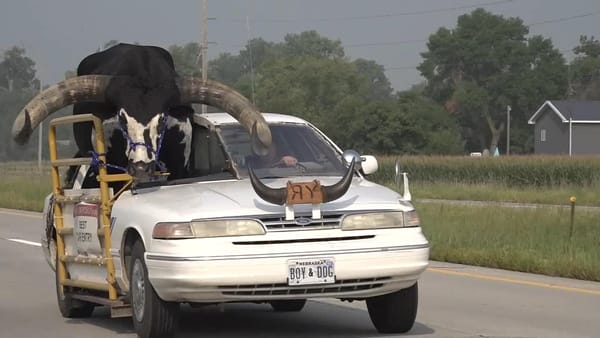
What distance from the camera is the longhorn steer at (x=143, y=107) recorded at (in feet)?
32.3

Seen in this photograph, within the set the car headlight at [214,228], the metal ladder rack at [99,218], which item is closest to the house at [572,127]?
the metal ladder rack at [99,218]

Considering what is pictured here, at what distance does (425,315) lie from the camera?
1140cm

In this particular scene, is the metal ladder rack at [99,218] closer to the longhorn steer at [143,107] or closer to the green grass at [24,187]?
the longhorn steer at [143,107]

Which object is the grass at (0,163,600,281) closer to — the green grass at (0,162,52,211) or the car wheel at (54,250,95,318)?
the car wheel at (54,250,95,318)

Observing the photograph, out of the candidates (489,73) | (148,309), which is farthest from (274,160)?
(489,73)

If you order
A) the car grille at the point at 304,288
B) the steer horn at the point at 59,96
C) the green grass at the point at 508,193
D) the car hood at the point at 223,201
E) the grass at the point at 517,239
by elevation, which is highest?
the steer horn at the point at 59,96

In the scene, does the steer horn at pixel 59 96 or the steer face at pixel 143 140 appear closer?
the steer face at pixel 143 140

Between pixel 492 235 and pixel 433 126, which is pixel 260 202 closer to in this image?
pixel 492 235

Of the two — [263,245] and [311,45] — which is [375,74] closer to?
[311,45]

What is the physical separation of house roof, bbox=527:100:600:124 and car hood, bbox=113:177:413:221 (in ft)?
234

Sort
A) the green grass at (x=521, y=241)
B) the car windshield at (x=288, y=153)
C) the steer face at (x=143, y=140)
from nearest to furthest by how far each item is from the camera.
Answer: the steer face at (x=143, y=140) < the car windshield at (x=288, y=153) < the green grass at (x=521, y=241)

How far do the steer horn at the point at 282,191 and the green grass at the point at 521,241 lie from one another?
21.3 ft

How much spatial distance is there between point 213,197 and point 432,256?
30.2 feet

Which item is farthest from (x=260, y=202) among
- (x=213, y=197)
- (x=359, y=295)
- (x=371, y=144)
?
(x=371, y=144)
